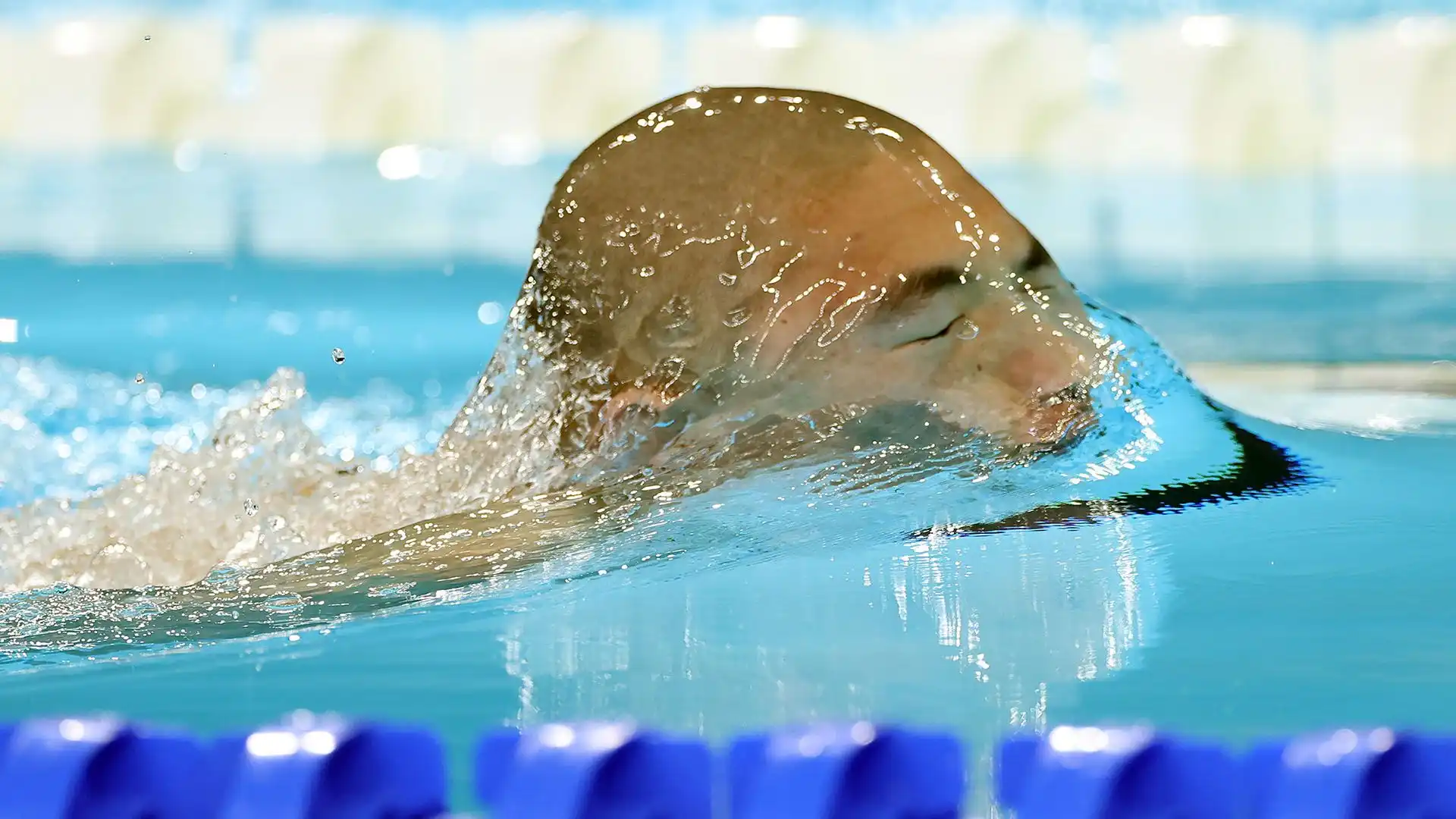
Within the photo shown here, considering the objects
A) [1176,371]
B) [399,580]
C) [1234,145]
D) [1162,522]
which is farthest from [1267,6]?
[399,580]

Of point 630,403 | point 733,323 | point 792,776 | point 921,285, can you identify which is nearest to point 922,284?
point 921,285

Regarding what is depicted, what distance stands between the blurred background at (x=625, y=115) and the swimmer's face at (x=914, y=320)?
4097mm

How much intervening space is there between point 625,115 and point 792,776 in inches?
236

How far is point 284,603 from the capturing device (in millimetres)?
1912

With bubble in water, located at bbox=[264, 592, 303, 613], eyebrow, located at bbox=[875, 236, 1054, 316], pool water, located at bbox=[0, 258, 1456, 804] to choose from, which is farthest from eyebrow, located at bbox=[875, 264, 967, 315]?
bubble in water, located at bbox=[264, 592, 303, 613]

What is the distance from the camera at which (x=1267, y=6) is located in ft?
24.1

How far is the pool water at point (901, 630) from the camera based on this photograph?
1528 mm

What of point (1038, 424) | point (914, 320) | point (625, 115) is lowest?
point (1038, 424)

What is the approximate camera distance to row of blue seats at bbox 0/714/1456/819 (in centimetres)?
121

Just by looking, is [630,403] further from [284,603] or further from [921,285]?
[284,603]

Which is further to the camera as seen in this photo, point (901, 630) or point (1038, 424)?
point (1038, 424)

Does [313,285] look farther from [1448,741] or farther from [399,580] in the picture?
[1448,741]

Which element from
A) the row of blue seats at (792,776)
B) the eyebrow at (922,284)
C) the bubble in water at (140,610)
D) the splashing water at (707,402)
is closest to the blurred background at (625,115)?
the splashing water at (707,402)

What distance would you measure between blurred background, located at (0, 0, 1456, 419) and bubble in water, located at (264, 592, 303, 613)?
4544 mm
